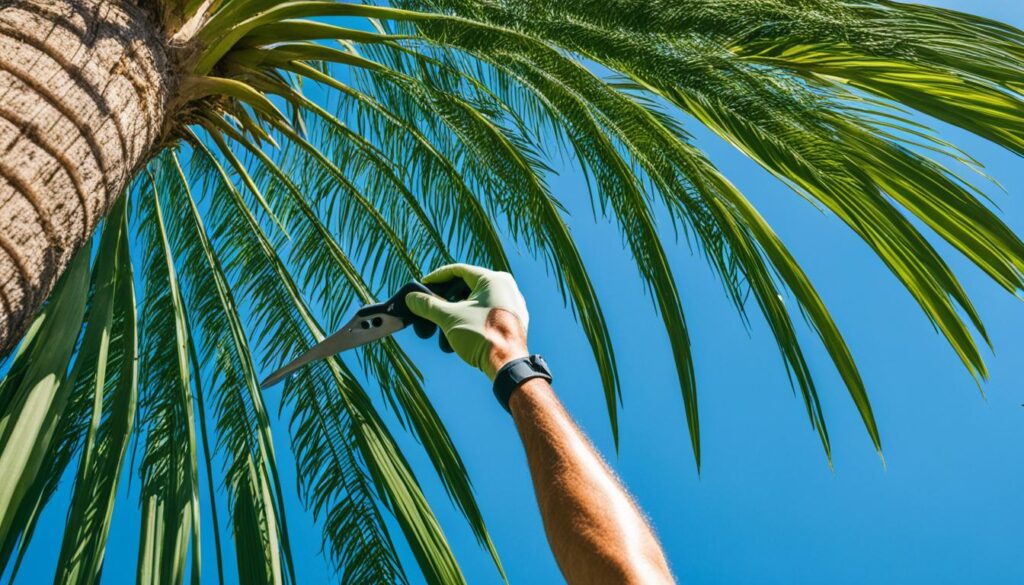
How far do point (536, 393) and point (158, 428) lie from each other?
2372mm

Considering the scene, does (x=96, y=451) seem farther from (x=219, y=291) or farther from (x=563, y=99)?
(x=563, y=99)

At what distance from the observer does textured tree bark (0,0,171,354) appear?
2.09 m

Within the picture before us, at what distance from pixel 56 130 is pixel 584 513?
1.56m

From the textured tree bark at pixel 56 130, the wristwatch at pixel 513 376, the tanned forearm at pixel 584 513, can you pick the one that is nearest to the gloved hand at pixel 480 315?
the wristwatch at pixel 513 376

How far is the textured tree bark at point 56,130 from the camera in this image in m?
2.09

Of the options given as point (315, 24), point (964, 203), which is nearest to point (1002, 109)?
point (964, 203)

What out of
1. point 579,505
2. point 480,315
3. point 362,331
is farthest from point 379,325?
point 579,505

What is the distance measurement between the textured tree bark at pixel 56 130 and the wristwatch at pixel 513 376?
1.15m

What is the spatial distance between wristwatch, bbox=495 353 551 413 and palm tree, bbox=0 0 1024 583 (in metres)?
1.15

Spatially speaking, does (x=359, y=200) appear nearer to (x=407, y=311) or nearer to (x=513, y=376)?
(x=407, y=311)

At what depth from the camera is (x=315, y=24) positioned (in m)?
3.28

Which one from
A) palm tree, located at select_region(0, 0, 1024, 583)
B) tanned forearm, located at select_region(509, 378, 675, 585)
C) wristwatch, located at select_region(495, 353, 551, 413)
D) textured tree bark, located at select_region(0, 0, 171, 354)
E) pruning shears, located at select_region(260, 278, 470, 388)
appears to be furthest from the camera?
pruning shears, located at select_region(260, 278, 470, 388)

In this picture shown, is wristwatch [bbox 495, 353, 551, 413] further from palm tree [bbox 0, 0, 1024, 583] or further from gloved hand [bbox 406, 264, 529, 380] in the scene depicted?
palm tree [bbox 0, 0, 1024, 583]

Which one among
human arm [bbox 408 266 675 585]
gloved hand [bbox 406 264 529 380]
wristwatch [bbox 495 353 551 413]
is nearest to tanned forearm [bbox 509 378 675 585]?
human arm [bbox 408 266 675 585]
